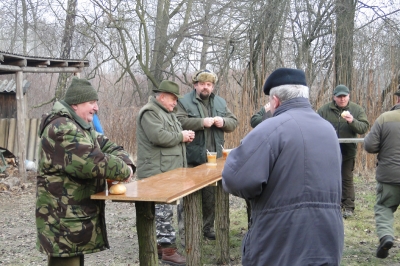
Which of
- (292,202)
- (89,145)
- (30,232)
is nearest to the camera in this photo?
(292,202)

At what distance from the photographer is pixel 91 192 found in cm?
322

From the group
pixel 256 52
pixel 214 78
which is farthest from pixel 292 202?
pixel 256 52

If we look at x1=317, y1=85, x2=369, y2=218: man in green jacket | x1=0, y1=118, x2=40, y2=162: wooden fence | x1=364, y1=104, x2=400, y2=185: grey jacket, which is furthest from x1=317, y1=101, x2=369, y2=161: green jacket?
x1=0, y1=118, x2=40, y2=162: wooden fence

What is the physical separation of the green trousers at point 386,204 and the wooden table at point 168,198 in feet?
5.41

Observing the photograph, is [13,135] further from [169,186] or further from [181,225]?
[169,186]

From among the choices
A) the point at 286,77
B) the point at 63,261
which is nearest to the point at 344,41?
the point at 286,77

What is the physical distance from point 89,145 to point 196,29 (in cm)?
1249

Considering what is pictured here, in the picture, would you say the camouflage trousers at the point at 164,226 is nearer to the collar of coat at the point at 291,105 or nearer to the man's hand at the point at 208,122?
the man's hand at the point at 208,122

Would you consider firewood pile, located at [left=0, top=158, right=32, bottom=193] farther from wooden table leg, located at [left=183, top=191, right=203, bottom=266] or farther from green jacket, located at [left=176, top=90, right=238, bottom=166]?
wooden table leg, located at [left=183, top=191, right=203, bottom=266]

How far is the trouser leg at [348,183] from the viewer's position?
6.54 meters

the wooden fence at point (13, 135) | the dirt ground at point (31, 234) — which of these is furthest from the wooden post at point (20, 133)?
the wooden fence at point (13, 135)

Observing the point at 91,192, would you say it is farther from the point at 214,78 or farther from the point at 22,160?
the point at 22,160

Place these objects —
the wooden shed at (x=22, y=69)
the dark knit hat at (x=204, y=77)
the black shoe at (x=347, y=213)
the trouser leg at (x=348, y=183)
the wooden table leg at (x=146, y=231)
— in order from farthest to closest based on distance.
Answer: the wooden shed at (x=22, y=69) < the black shoe at (x=347, y=213) < the trouser leg at (x=348, y=183) < the dark knit hat at (x=204, y=77) < the wooden table leg at (x=146, y=231)

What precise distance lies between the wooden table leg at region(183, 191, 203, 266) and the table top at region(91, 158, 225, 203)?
8.8 inches
